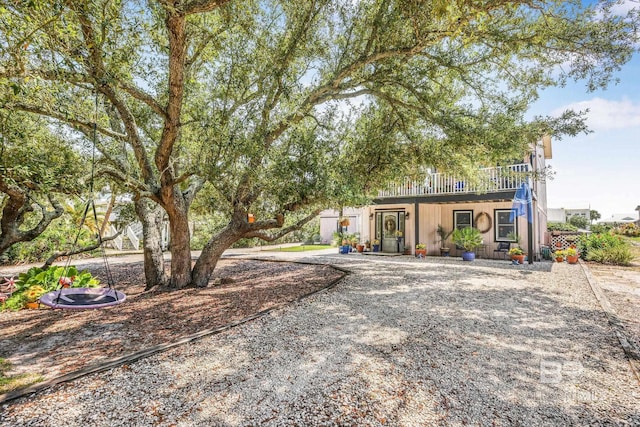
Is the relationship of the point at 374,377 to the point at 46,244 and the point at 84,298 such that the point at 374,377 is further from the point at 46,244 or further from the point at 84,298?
the point at 46,244

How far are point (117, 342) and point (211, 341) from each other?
1.35 meters

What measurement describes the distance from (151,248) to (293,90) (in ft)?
18.4

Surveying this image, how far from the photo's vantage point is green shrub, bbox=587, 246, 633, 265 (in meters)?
13.1

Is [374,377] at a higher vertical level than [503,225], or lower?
lower

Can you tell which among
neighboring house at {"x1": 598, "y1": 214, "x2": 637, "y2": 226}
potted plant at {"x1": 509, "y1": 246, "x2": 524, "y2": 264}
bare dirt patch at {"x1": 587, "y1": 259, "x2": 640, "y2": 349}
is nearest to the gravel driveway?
bare dirt patch at {"x1": 587, "y1": 259, "x2": 640, "y2": 349}

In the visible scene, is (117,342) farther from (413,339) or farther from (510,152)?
(510,152)

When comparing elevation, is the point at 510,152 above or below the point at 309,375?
above

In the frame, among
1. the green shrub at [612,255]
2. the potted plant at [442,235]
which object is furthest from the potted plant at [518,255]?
the green shrub at [612,255]

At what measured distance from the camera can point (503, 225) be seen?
14.8m

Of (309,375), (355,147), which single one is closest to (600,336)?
(309,375)

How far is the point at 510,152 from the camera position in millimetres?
7586

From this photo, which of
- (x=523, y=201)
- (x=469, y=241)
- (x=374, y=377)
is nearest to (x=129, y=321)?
(x=374, y=377)

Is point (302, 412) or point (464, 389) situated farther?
point (464, 389)

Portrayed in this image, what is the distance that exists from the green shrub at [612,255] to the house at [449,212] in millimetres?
2139
